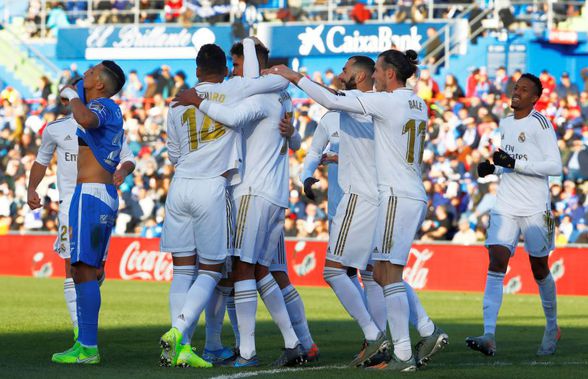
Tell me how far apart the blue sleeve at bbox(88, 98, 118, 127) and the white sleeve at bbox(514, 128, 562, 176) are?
13.0ft

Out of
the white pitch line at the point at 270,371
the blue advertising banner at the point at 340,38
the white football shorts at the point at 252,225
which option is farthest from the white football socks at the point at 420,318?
the blue advertising banner at the point at 340,38

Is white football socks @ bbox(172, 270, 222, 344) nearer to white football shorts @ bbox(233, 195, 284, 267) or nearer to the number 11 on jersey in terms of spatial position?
white football shorts @ bbox(233, 195, 284, 267)

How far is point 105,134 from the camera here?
10297 mm

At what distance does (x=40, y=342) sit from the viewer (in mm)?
12000

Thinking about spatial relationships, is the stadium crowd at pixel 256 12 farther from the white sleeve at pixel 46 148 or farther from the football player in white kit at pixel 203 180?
the football player in white kit at pixel 203 180

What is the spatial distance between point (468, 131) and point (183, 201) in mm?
17121

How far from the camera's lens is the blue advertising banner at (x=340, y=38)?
3180 centimetres

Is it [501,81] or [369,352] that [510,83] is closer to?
[501,81]

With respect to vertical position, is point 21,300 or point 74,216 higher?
point 74,216

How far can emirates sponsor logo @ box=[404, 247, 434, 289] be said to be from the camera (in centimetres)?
2352

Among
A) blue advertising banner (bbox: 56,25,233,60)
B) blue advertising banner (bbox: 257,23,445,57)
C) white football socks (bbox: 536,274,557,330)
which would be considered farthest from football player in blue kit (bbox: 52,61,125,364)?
blue advertising banner (bbox: 56,25,233,60)

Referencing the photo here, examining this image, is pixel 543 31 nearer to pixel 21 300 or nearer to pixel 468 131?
pixel 468 131

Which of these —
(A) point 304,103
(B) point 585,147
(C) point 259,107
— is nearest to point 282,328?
(C) point 259,107

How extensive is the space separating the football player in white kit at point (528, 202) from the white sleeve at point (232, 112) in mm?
2916
